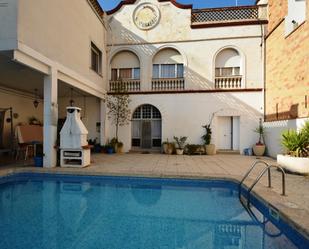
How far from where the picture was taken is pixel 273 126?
1066 cm

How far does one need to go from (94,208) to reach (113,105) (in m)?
8.85

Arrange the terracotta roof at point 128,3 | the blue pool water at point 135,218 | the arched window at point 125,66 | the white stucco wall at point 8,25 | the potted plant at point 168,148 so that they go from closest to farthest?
the blue pool water at point 135,218 < the white stucco wall at point 8,25 < the potted plant at point 168,148 < the terracotta roof at point 128,3 < the arched window at point 125,66

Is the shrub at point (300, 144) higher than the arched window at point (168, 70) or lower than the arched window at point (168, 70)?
lower

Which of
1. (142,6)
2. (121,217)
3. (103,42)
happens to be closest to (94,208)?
(121,217)

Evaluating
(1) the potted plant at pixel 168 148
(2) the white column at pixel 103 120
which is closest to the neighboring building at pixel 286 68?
(1) the potted plant at pixel 168 148

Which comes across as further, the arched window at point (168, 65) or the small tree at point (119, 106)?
the arched window at point (168, 65)

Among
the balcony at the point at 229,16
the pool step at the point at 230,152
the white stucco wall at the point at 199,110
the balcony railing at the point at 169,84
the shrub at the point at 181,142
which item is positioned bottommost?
the pool step at the point at 230,152

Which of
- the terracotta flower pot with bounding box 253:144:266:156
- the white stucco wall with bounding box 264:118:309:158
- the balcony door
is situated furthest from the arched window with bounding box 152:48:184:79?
the terracotta flower pot with bounding box 253:144:266:156

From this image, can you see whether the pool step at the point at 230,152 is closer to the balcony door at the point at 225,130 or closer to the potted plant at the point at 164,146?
the balcony door at the point at 225,130

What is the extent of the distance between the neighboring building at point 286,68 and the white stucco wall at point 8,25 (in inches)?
406

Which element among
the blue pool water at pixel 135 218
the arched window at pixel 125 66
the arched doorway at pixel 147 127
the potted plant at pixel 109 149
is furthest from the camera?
the arched window at pixel 125 66

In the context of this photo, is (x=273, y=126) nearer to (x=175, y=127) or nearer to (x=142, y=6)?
(x=175, y=127)

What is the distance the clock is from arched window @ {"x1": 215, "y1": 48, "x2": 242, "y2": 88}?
4609 mm

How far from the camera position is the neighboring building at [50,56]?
6.02m
